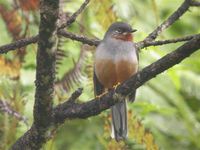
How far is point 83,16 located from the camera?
4.99 metres

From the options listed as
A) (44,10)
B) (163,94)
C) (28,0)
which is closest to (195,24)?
(163,94)

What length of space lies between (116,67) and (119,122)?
0.39 metres

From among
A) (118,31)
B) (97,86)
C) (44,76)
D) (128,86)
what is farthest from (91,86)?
(44,76)

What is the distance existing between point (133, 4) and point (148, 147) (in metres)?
3.53

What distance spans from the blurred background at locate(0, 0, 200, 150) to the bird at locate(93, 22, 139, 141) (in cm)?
6

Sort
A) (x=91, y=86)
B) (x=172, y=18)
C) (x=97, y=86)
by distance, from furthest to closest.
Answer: (x=91, y=86) < (x=97, y=86) < (x=172, y=18)

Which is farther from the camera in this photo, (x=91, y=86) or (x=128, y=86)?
(x=91, y=86)

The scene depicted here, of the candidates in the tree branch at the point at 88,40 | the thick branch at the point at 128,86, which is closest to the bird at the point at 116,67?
the tree branch at the point at 88,40

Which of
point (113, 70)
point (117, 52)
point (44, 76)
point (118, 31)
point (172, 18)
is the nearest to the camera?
point (44, 76)

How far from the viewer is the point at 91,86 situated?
462 centimetres

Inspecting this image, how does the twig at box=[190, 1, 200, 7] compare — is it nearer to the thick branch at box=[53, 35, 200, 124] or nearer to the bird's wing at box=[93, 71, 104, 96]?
the thick branch at box=[53, 35, 200, 124]

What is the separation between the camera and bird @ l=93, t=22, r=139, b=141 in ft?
11.2

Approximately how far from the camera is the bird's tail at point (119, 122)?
3596mm

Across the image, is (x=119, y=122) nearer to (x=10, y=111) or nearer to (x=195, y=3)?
(x=10, y=111)
